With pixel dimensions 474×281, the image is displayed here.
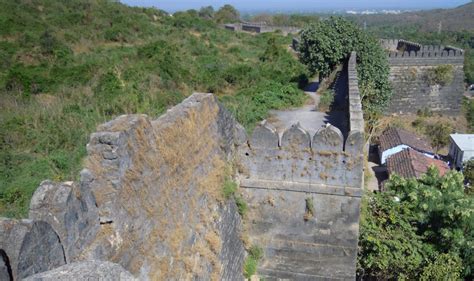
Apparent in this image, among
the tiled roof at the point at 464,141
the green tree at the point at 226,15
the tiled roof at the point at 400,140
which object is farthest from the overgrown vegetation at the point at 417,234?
the green tree at the point at 226,15

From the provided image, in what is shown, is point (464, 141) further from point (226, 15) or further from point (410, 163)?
point (226, 15)

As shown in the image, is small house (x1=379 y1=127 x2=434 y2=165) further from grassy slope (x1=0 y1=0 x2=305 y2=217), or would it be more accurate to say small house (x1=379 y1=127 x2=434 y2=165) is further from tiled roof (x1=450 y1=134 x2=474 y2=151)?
grassy slope (x1=0 y1=0 x2=305 y2=217)

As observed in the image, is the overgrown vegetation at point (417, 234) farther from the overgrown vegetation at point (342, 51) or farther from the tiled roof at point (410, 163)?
the tiled roof at point (410, 163)

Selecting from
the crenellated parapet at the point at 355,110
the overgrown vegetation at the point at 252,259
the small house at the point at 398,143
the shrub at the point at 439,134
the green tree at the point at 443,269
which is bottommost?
the shrub at the point at 439,134

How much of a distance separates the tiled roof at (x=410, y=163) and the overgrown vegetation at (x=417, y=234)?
867 centimetres

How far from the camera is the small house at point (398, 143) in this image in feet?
71.9

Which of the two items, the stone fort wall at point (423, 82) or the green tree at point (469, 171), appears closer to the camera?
the green tree at point (469, 171)

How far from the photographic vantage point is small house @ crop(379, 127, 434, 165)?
21.9m

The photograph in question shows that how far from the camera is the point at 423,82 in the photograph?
26.9 m

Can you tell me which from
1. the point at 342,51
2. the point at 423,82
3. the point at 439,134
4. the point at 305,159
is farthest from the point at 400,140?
the point at 305,159

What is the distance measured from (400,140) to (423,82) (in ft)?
22.4

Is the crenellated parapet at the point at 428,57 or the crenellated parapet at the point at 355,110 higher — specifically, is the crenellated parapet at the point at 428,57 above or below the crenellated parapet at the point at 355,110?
below

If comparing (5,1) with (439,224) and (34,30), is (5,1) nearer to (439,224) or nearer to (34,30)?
(34,30)

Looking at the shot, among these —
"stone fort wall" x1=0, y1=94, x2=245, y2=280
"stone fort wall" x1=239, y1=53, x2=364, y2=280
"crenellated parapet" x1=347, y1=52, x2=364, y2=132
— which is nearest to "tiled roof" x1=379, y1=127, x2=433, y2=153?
"crenellated parapet" x1=347, y1=52, x2=364, y2=132
